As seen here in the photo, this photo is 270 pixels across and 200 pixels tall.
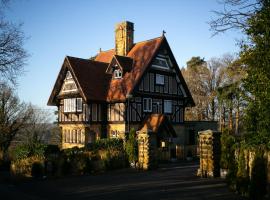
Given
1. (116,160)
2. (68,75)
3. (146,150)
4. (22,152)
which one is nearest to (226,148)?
(146,150)

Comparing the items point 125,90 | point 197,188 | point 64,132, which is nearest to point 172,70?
point 125,90

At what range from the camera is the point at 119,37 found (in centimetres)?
3953

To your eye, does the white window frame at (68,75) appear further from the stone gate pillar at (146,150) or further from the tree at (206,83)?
the tree at (206,83)

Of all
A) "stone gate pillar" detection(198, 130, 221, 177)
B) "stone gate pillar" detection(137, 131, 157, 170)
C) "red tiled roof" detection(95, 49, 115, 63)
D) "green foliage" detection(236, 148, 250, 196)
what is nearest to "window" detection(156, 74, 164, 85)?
"red tiled roof" detection(95, 49, 115, 63)

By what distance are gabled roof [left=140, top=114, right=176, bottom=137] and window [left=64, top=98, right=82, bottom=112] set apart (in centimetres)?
691

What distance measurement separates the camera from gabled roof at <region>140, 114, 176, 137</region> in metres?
33.1

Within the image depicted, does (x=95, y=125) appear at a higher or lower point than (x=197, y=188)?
higher

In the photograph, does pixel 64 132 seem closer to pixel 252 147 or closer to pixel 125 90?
pixel 125 90

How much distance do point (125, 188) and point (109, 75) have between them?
22948 millimetres

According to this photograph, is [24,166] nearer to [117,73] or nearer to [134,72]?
[134,72]

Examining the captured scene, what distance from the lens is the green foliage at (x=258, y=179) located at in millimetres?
12570

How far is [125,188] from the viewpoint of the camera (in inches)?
631

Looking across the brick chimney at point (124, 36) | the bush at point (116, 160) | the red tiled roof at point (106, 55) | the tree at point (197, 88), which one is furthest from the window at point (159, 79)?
the tree at point (197, 88)

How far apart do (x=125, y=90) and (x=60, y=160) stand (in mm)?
13539
